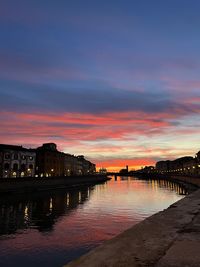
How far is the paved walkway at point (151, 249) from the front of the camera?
877cm

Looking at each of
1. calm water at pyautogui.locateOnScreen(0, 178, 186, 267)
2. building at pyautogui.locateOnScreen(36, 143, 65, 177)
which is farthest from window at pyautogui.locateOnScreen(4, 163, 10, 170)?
calm water at pyautogui.locateOnScreen(0, 178, 186, 267)

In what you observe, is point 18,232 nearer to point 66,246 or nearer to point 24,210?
point 66,246

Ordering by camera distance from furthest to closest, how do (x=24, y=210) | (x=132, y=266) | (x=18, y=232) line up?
1. (x=24, y=210)
2. (x=18, y=232)
3. (x=132, y=266)

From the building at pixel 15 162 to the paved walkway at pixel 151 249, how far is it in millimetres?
98893

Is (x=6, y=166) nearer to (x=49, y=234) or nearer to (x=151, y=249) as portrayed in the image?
(x=49, y=234)

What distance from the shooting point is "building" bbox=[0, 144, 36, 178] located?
107688 mm

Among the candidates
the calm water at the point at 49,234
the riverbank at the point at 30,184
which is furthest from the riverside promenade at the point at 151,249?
the riverbank at the point at 30,184

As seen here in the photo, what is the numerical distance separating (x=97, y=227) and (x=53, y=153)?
12193 cm

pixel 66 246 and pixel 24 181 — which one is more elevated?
pixel 24 181

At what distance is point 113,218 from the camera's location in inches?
1630

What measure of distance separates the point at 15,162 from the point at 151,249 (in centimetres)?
10787

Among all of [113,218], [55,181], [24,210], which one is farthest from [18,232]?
[55,181]

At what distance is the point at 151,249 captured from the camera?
10422 millimetres

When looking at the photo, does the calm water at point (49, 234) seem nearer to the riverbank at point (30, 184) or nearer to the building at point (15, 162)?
the riverbank at point (30, 184)
